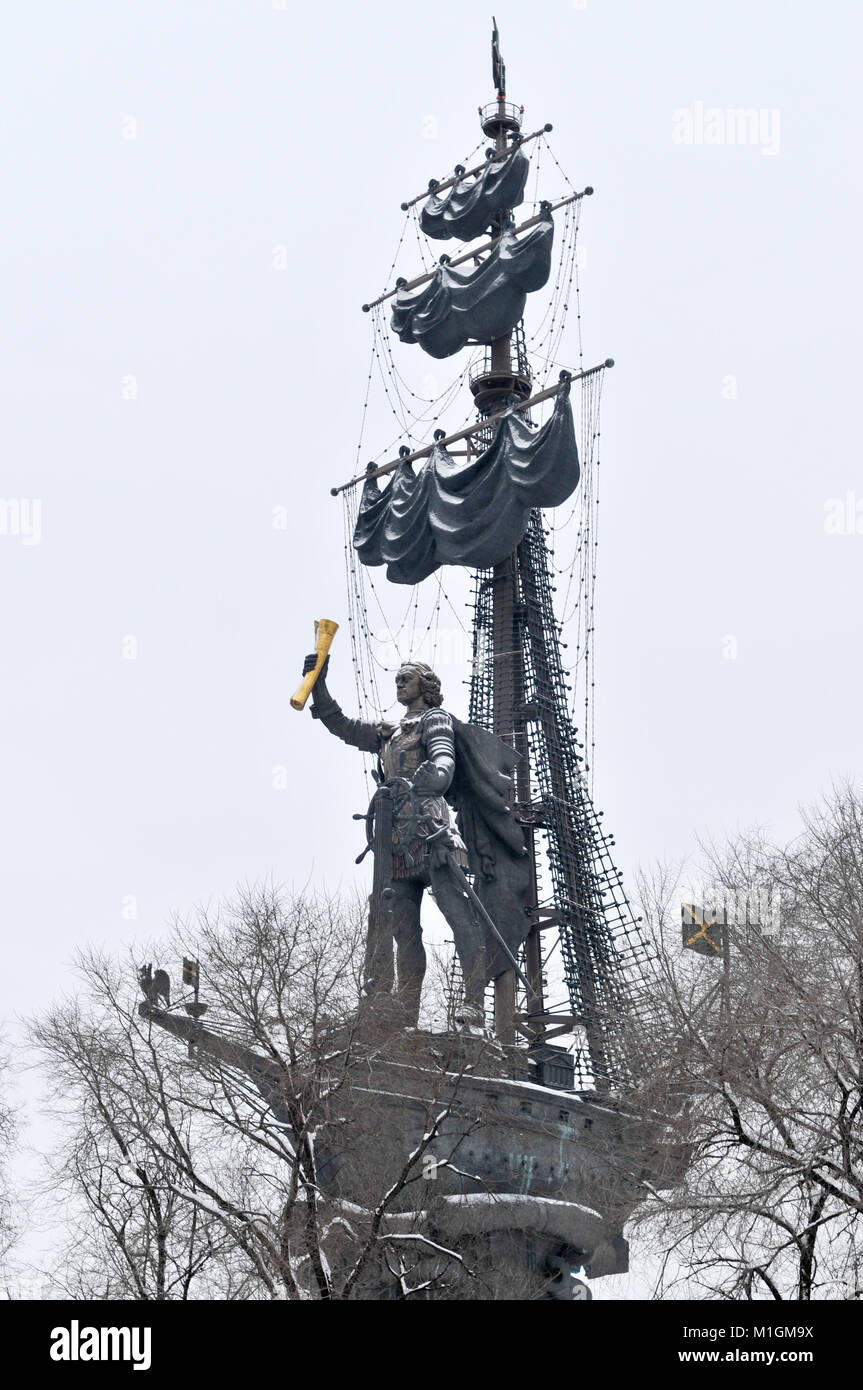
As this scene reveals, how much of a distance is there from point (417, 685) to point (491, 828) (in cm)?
237

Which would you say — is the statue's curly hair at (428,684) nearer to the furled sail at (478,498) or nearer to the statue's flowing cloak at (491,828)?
the statue's flowing cloak at (491,828)

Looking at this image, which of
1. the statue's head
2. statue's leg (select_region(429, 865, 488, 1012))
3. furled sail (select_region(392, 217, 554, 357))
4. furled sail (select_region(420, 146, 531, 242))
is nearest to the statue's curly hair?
the statue's head

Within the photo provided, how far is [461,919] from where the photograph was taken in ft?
83.0

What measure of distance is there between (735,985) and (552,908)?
11.6 m

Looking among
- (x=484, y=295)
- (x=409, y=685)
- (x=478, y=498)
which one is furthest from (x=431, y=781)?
(x=484, y=295)

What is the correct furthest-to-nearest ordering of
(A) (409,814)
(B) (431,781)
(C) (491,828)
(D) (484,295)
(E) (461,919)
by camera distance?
(D) (484,295) → (C) (491,828) → (A) (409,814) → (B) (431,781) → (E) (461,919)

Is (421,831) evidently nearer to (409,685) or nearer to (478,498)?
(409,685)

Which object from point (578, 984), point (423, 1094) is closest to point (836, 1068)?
point (423, 1094)

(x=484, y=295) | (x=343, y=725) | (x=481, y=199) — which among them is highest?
(x=481, y=199)

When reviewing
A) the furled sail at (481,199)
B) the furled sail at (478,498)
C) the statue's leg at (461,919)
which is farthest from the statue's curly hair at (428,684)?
the furled sail at (481,199)

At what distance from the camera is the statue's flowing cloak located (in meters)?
26.7

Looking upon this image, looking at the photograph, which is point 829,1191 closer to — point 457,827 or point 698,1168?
point 698,1168

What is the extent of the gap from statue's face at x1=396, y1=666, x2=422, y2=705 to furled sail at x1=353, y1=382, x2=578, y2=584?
5345mm

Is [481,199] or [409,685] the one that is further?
[481,199]
